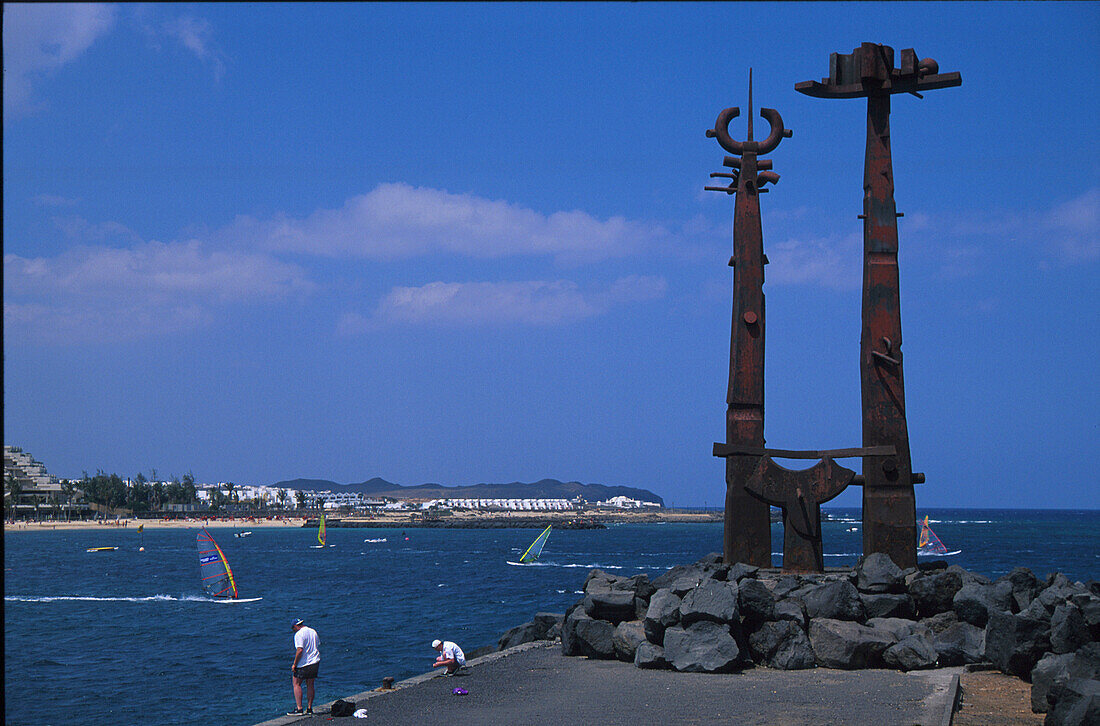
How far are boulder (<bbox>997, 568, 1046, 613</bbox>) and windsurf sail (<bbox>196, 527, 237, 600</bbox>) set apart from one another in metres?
43.8

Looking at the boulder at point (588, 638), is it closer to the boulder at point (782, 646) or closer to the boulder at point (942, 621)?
the boulder at point (782, 646)

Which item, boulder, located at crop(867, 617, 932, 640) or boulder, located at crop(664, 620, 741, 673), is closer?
boulder, located at crop(664, 620, 741, 673)

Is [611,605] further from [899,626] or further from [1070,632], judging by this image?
[1070,632]

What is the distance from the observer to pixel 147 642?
40.5 metres

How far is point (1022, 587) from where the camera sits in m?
17.9

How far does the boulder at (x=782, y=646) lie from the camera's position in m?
16.6

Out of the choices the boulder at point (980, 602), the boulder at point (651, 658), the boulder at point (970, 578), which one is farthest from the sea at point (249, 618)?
the boulder at point (970, 578)

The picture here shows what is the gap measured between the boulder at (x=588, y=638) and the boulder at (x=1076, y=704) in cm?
776

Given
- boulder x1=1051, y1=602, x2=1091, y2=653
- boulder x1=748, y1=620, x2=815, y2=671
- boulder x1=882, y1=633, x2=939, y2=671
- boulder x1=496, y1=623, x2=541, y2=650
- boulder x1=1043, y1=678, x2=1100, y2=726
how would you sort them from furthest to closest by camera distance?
boulder x1=496, y1=623, x2=541, y2=650 < boulder x1=748, y1=620, x2=815, y2=671 < boulder x1=882, y1=633, x2=939, y2=671 < boulder x1=1051, y1=602, x2=1091, y2=653 < boulder x1=1043, y1=678, x2=1100, y2=726

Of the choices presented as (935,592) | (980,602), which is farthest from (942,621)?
(980,602)

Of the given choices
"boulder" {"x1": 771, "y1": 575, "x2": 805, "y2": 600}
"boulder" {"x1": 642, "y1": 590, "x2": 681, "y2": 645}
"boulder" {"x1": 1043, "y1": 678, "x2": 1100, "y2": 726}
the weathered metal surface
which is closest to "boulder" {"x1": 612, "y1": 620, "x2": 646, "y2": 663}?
"boulder" {"x1": 642, "y1": 590, "x2": 681, "y2": 645}

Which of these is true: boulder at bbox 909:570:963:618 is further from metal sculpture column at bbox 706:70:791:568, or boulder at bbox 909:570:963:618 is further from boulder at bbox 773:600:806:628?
metal sculpture column at bbox 706:70:791:568

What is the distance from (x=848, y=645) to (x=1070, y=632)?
334 cm

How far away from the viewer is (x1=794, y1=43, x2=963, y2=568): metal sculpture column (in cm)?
1956
